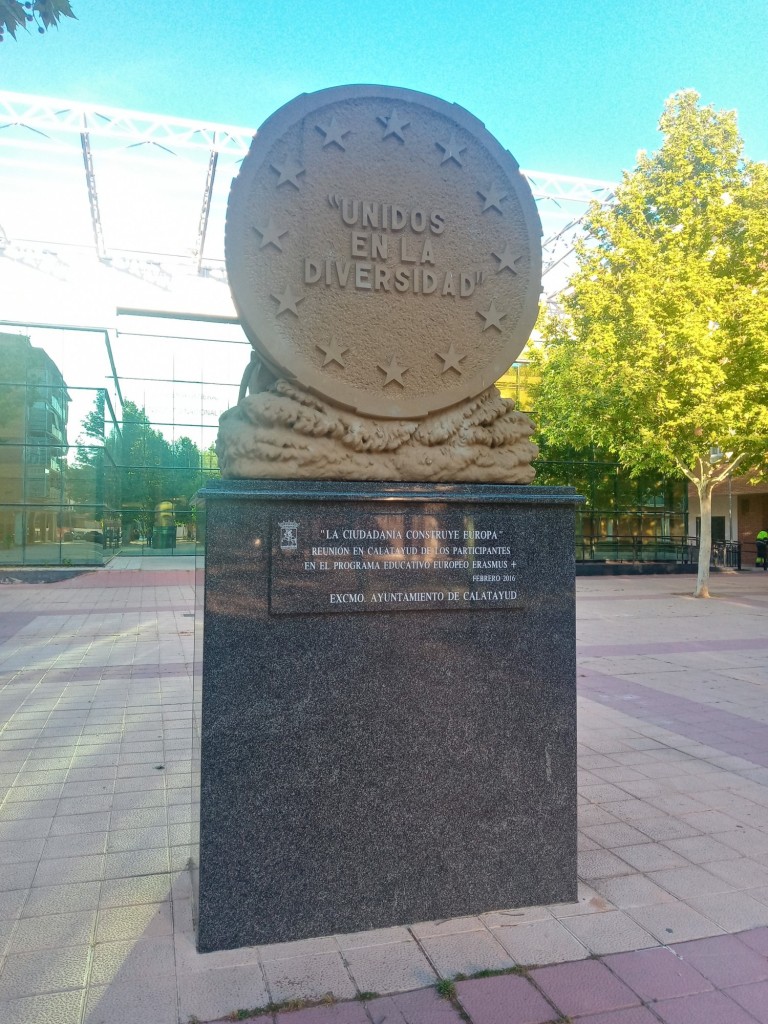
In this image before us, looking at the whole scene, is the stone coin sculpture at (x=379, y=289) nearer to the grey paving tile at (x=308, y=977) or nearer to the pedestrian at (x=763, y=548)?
the grey paving tile at (x=308, y=977)

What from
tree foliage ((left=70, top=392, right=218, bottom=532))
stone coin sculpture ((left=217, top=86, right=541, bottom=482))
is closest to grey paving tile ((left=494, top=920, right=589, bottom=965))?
stone coin sculpture ((left=217, top=86, right=541, bottom=482))

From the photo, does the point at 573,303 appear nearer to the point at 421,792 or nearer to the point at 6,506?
the point at 6,506

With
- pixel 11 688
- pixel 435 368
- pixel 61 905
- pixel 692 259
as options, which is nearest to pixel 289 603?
pixel 435 368

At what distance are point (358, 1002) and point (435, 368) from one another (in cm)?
251

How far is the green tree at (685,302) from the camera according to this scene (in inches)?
675

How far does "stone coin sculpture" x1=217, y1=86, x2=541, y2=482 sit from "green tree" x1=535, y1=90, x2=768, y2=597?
1457 centimetres

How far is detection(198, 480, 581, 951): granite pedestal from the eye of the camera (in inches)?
120

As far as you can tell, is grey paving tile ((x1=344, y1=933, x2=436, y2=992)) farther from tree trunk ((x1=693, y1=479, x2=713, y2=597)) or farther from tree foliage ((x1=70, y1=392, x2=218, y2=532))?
tree foliage ((x1=70, y1=392, x2=218, y2=532))

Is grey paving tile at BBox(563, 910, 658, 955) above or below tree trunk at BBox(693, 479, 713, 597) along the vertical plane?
below

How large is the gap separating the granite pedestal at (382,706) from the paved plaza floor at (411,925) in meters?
0.19

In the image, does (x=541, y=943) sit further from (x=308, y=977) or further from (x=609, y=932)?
(x=308, y=977)

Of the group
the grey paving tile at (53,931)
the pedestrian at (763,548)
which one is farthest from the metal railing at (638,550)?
the grey paving tile at (53,931)

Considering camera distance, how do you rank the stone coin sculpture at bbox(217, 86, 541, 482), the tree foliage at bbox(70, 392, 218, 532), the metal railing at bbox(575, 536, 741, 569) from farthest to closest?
the tree foliage at bbox(70, 392, 218, 532)
the metal railing at bbox(575, 536, 741, 569)
the stone coin sculpture at bbox(217, 86, 541, 482)

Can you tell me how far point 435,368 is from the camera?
3.56 m
